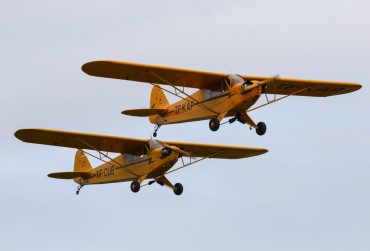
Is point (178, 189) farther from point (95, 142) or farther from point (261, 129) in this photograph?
point (261, 129)

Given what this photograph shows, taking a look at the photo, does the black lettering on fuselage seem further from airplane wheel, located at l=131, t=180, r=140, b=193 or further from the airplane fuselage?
airplane wheel, located at l=131, t=180, r=140, b=193

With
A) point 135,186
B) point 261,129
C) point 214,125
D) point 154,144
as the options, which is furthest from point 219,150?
point 214,125

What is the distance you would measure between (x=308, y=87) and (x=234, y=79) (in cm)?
503

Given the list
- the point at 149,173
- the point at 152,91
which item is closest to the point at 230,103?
the point at 149,173

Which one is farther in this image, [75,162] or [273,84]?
[75,162]

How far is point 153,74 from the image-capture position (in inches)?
2019

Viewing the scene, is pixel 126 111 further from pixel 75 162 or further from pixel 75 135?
pixel 75 162

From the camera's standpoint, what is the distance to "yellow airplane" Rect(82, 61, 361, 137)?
50156 millimetres

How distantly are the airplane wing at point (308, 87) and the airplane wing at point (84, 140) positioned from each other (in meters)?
5.32

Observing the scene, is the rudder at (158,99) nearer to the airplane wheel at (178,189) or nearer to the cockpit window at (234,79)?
the airplane wheel at (178,189)

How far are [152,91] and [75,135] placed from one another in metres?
5.39

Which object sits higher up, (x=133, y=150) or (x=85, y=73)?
(x=85, y=73)

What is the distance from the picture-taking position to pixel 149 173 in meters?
53.7

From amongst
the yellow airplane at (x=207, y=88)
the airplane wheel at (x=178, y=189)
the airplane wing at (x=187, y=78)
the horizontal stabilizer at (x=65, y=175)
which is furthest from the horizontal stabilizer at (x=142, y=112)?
the horizontal stabilizer at (x=65, y=175)
